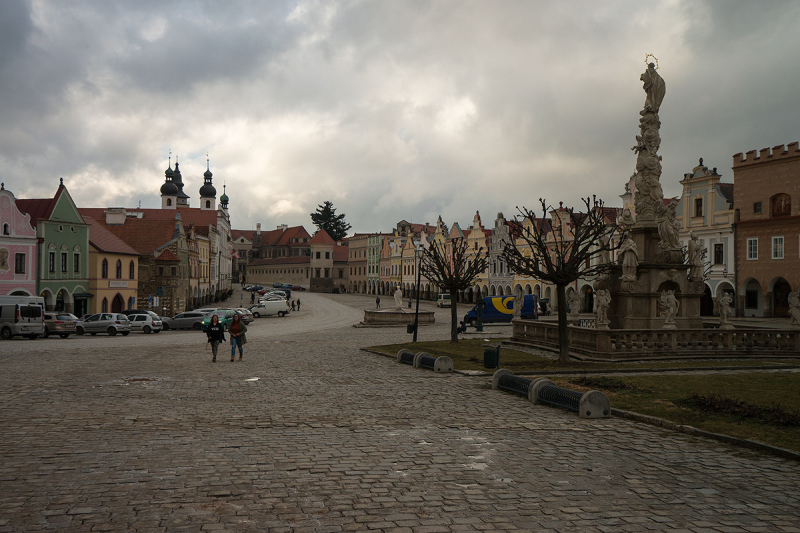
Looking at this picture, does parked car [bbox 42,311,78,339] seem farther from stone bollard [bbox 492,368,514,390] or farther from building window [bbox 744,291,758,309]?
building window [bbox 744,291,758,309]

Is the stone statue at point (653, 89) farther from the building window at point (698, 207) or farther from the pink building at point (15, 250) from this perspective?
the pink building at point (15, 250)

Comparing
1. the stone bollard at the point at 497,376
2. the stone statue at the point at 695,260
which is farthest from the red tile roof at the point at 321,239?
the stone bollard at the point at 497,376

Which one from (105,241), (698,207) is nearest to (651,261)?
(698,207)

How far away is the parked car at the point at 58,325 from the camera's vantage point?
40.0m

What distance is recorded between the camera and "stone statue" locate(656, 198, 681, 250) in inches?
958

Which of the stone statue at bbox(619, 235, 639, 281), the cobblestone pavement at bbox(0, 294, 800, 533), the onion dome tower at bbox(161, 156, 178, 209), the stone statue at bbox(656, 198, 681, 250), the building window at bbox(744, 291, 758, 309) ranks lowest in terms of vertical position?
the cobblestone pavement at bbox(0, 294, 800, 533)

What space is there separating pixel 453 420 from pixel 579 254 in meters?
9.69

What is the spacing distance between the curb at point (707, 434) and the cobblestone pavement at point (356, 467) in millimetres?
262

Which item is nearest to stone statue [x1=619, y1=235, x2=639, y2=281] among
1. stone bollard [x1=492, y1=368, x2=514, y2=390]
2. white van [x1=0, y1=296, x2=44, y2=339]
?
stone bollard [x1=492, y1=368, x2=514, y2=390]

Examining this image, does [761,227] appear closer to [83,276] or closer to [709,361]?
[709,361]

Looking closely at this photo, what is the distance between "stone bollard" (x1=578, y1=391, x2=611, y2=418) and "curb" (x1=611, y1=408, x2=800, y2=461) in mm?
342

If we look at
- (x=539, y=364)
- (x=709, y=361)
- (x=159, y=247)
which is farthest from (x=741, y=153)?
(x=159, y=247)

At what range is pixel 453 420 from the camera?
12914 millimetres

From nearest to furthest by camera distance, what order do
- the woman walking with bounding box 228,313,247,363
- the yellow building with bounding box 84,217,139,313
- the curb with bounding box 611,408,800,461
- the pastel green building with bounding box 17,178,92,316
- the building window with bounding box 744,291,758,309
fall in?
the curb with bounding box 611,408,800,461, the woman walking with bounding box 228,313,247,363, the pastel green building with bounding box 17,178,92,316, the building window with bounding box 744,291,758,309, the yellow building with bounding box 84,217,139,313
